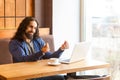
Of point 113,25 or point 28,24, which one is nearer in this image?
point 28,24

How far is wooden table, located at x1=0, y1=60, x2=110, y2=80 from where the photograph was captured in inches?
90.4

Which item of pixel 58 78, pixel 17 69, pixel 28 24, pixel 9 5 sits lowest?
pixel 58 78

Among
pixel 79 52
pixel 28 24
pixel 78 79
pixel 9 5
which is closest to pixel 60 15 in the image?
pixel 9 5

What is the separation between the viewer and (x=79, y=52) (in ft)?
9.33

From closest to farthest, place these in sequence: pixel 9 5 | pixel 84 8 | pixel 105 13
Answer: pixel 9 5
pixel 105 13
pixel 84 8

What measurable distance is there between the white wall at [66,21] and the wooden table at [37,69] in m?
1.50

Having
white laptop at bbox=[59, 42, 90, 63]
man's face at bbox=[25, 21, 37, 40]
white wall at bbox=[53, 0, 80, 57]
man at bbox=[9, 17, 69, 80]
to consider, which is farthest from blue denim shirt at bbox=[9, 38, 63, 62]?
white wall at bbox=[53, 0, 80, 57]

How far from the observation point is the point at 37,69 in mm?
2514

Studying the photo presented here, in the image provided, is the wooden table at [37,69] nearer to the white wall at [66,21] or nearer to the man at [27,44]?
the man at [27,44]

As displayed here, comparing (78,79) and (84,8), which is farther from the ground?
(84,8)

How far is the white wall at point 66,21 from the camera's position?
4367 mm

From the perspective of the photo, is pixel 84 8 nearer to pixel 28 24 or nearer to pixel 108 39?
pixel 108 39

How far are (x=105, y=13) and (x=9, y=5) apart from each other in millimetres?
1545

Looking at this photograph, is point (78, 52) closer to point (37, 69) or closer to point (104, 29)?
point (37, 69)
